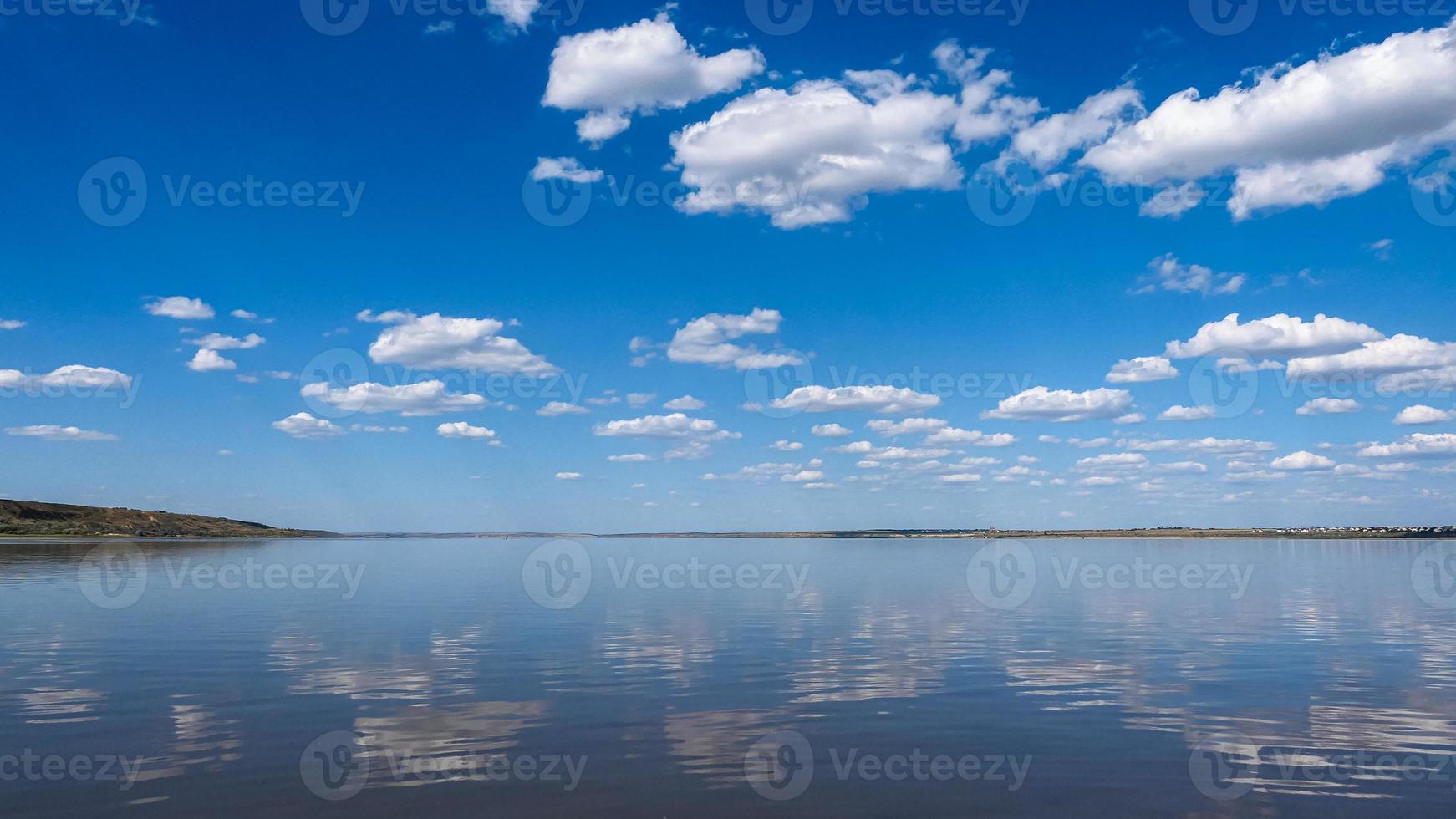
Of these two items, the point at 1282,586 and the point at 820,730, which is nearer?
A: the point at 820,730

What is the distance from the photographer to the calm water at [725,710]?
56.1ft

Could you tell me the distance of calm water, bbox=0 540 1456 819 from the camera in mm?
17109

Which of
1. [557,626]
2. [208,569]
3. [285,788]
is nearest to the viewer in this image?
[285,788]

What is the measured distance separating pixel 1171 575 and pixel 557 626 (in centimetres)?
6860

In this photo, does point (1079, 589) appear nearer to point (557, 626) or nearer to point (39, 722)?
point (557, 626)

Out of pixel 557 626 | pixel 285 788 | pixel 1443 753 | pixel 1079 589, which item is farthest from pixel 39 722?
pixel 1079 589

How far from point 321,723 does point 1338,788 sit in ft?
77.2

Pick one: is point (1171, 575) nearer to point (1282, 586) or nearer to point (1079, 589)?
point (1282, 586)

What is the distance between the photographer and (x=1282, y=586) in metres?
70.9

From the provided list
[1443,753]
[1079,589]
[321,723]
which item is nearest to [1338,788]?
[1443,753]

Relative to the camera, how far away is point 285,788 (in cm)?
1716

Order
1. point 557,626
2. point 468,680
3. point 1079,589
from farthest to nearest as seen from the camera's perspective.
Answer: point 1079,589 < point 557,626 < point 468,680

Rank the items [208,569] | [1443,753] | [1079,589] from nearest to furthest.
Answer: [1443,753], [1079,589], [208,569]

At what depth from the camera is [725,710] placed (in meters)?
24.5
